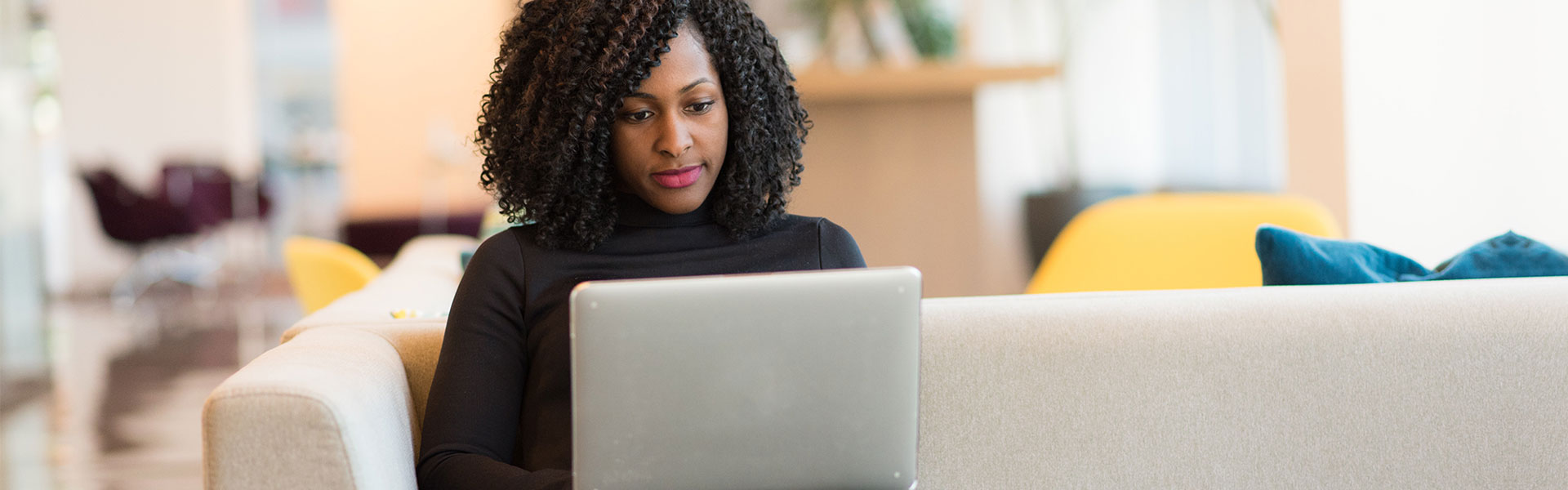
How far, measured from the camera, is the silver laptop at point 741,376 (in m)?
1.04

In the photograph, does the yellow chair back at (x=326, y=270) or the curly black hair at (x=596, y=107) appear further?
the yellow chair back at (x=326, y=270)

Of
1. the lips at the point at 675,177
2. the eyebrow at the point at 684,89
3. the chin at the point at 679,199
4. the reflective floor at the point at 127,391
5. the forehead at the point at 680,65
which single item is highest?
the forehead at the point at 680,65

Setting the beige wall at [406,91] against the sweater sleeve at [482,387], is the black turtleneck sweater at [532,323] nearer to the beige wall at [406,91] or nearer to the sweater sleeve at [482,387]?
the sweater sleeve at [482,387]

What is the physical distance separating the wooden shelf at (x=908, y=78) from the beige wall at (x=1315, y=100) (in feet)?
2.59

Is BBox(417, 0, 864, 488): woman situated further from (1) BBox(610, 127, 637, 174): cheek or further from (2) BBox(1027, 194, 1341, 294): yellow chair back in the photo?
(2) BBox(1027, 194, 1341, 294): yellow chair back

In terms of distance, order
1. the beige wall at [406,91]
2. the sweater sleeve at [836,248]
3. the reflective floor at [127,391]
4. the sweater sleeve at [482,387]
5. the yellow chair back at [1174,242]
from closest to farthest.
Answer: the sweater sleeve at [482,387] → the sweater sleeve at [836,248] → the yellow chair back at [1174,242] → the reflective floor at [127,391] → the beige wall at [406,91]

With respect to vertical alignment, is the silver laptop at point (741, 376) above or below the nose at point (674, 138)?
below

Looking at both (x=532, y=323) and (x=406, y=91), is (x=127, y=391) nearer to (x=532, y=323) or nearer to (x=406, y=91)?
(x=532, y=323)

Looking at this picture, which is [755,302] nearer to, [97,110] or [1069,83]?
[1069,83]

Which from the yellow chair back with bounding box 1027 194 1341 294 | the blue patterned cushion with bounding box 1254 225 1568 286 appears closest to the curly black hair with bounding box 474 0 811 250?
the blue patterned cushion with bounding box 1254 225 1568 286

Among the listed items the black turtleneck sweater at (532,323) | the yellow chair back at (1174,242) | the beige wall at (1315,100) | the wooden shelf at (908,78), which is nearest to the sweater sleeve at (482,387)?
the black turtleneck sweater at (532,323)

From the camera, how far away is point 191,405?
4.29m

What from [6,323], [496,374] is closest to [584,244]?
[496,374]

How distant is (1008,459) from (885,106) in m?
3.36
